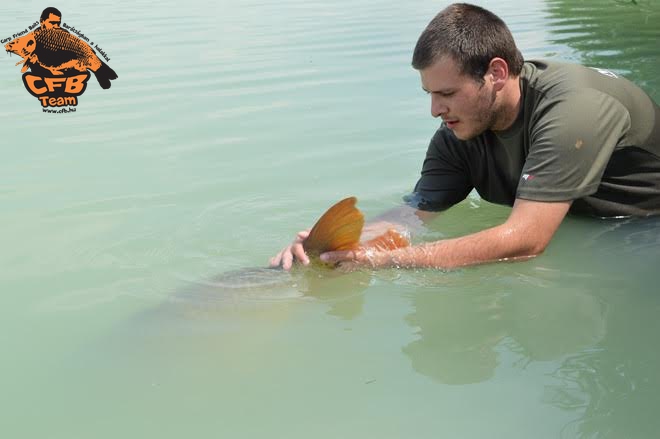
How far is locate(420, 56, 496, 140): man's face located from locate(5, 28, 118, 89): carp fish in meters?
5.25

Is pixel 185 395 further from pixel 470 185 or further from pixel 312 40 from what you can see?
pixel 312 40

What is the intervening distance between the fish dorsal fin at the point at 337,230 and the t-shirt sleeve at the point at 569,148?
28.1 inches

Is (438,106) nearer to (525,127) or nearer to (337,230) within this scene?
(525,127)

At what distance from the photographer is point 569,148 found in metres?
3.15

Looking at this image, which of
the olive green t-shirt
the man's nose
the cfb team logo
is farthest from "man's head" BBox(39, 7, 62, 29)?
the man's nose

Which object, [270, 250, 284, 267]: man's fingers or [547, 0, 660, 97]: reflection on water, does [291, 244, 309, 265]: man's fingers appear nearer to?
[270, 250, 284, 267]: man's fingers

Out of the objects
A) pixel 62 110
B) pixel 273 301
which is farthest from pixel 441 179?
pixel 62 110

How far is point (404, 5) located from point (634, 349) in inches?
453

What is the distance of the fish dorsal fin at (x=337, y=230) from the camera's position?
9.98 ft

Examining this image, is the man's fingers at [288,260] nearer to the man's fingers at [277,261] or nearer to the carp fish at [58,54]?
the man's fingers at [277,261]

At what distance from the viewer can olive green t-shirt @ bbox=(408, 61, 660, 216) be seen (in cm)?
317

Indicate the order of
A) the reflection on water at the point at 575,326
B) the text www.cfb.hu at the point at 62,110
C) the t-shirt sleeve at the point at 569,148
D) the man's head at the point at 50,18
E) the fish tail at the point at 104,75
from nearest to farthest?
the reflection on water at the point at 575,326, the t-shirt sleeve at the point at 569,148, the text www.cfb.hu at the point at 62,110, the fish tail at the point at 104,75, the man's head at the point at 50,18

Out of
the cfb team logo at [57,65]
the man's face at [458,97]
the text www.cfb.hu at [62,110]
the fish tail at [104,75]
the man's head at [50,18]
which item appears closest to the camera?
the man's face at [458,97]

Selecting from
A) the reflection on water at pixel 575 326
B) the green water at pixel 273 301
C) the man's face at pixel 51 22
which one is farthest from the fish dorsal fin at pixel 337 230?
the man's face at pixel 51 22
